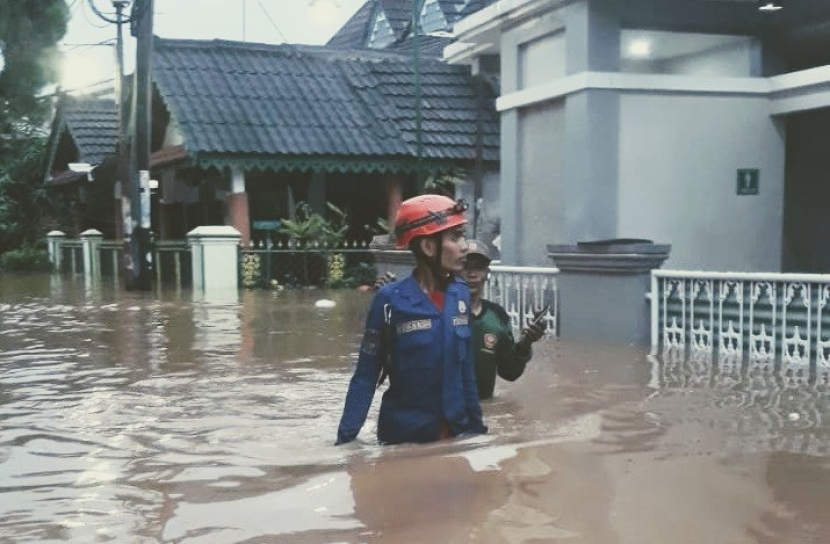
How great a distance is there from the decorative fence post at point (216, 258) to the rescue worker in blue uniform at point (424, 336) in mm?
15017

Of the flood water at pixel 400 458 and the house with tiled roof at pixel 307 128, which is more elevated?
the house with tiled roof at pixel 307 128

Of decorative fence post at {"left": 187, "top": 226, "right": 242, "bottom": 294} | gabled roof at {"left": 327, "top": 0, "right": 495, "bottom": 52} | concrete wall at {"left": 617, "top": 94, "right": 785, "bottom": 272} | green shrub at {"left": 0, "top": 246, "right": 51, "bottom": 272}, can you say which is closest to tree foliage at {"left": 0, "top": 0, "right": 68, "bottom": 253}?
green shrub at {"left": 0, "top": 246, "right": 51, "bottom": 272}

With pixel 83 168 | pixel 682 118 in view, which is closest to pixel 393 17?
pixel 83 168

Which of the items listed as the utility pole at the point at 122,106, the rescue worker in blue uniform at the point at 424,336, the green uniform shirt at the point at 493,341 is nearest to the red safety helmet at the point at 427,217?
the rescue worker in blue uniform at the point at 424,336

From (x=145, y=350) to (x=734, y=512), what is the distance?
7.44m

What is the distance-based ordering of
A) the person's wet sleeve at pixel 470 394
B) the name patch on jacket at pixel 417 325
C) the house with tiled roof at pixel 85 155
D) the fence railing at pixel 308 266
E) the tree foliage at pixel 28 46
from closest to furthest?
the name patch on jacket at pixel 417 325 < the person's wet sleeve at pixel 470 394 < the fence railing at pixel 308 266 < the tree foliage at pixel 28 46 < the house with tiled roof at pixel 85 155

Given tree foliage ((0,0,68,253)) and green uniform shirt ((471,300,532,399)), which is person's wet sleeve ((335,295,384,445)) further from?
tree foliage ((0,0,68,253))

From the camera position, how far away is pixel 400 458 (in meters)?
4.91

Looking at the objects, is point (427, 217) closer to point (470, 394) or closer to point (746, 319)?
point (470, 394)

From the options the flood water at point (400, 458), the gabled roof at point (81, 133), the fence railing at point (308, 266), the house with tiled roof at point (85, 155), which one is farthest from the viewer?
the gabled roof at point (81, 133)

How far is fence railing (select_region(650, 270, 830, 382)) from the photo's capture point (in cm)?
834

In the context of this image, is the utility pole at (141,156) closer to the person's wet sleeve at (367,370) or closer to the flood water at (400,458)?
the flood water at (400,458)

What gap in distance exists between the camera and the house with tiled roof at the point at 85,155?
1163 inches

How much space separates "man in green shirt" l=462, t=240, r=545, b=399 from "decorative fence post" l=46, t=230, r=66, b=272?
83.2ft
